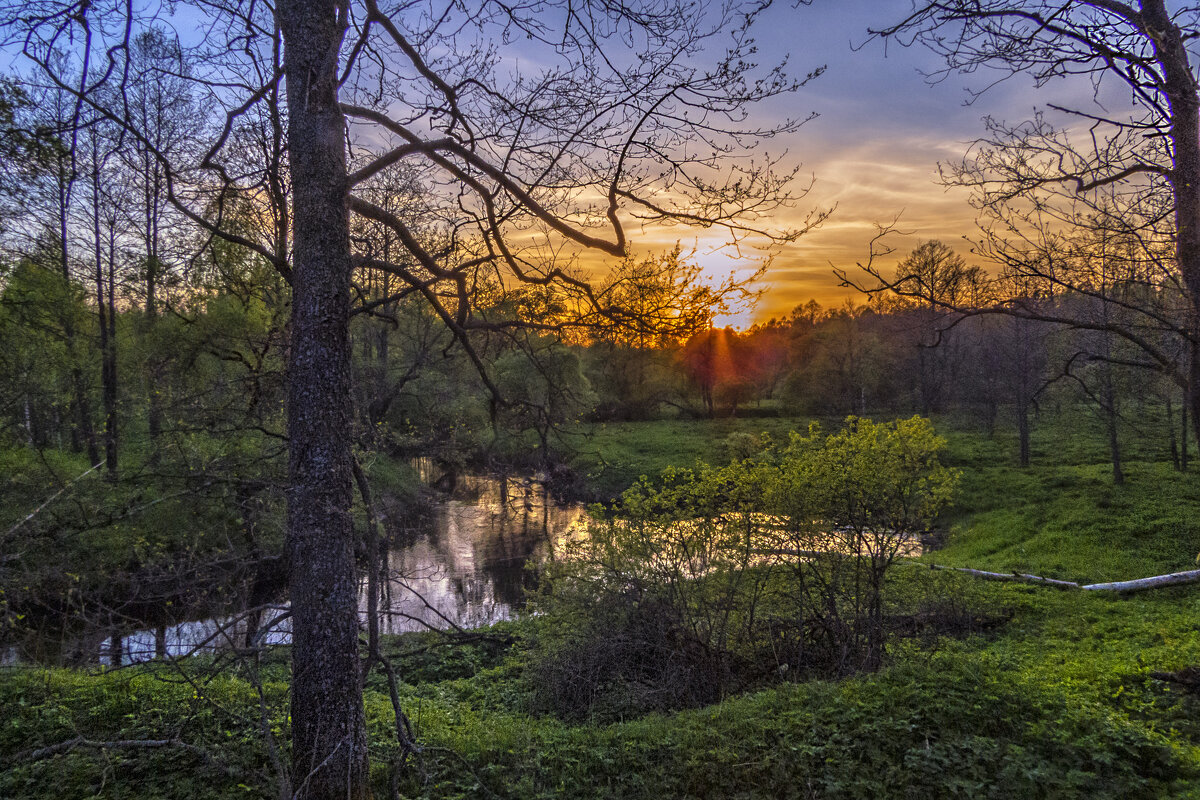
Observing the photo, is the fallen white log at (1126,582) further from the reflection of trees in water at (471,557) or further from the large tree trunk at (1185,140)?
the reflection of trees in water at (471,557)

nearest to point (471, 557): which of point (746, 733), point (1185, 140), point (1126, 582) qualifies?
point (746, 733)

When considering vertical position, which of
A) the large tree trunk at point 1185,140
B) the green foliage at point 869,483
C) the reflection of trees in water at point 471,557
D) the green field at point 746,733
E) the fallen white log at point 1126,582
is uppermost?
the large tree trunk at point 1185,140

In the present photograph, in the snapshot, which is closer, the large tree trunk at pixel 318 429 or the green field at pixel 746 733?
the large tree trunk at pixel 318 429

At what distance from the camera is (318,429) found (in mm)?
3705

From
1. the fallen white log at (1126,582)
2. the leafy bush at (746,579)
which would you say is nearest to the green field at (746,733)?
the leafy bush at (746,579)

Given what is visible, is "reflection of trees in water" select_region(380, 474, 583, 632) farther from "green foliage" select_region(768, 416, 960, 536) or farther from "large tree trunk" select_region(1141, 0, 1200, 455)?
"large tree trunk" select_region(1141, 0, 1200, 455)

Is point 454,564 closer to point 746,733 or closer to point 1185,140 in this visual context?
point 746,733

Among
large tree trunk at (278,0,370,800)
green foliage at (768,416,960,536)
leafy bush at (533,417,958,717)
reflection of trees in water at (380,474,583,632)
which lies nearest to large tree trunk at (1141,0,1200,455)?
green foliage at (768,416,960,536)

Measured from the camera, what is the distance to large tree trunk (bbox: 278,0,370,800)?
12.2ft

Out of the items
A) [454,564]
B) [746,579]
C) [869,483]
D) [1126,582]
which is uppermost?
[869,483]

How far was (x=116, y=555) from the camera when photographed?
14.4m

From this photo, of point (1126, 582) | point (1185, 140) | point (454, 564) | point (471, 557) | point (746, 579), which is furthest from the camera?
point (471, 557)

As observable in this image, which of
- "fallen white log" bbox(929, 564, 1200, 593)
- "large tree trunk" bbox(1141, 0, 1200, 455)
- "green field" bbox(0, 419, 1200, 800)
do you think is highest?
"large tree trunk" bbox(1141, 0, 1200, 455)

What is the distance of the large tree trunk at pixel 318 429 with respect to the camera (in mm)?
3709
